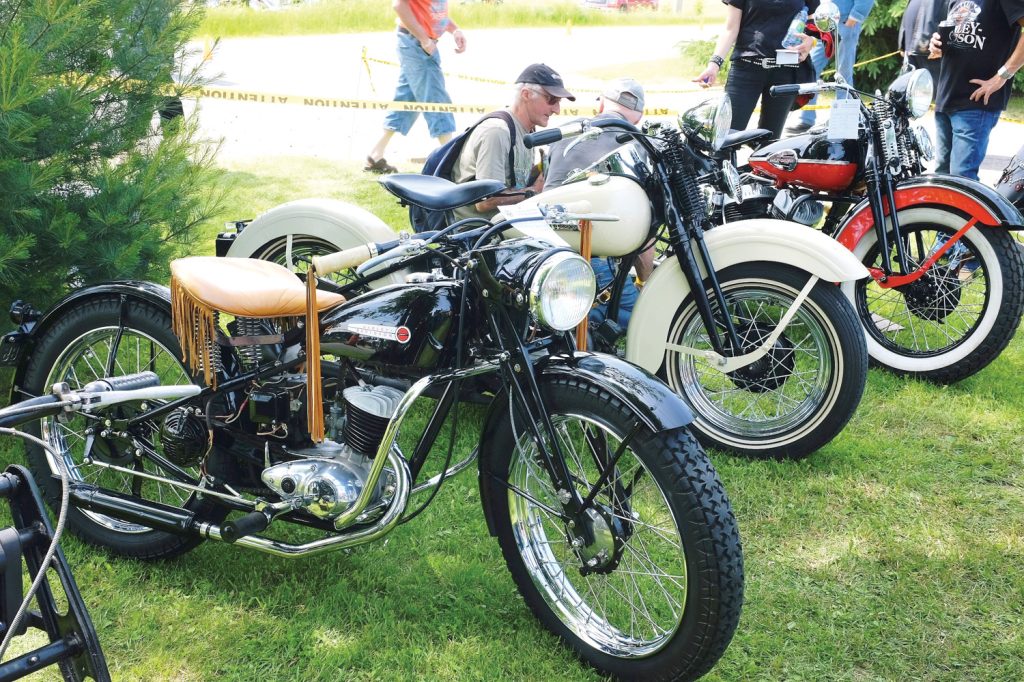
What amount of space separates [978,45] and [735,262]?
298cm

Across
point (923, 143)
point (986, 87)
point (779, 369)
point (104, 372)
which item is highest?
point (986, 87)

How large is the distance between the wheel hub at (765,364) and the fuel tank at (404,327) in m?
1.52

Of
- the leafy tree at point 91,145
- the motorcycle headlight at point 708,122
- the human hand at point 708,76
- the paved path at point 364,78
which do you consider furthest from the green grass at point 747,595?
the human hand at point 708,76

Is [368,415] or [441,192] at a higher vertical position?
[441,192]

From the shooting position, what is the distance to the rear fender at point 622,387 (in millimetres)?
2266

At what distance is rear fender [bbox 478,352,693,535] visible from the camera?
2.27 meters

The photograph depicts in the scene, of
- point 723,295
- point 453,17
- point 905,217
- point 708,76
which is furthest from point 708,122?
point 453,17

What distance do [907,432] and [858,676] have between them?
1658 millimetres

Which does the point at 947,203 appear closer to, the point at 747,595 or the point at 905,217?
the point at 905,217

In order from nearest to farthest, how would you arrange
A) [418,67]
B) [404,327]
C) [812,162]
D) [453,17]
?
[404,327] → [812,162] → [418,67] → [453,17]

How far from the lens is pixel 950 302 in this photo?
4.41 meters

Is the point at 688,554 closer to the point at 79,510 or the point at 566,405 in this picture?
the point at 566,405

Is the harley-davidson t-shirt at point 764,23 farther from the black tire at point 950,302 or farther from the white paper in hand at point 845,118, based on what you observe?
the black tire at point 950,302

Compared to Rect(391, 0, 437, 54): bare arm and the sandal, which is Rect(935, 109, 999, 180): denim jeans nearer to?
Rect(391, 0, 437, 54): bare arm
